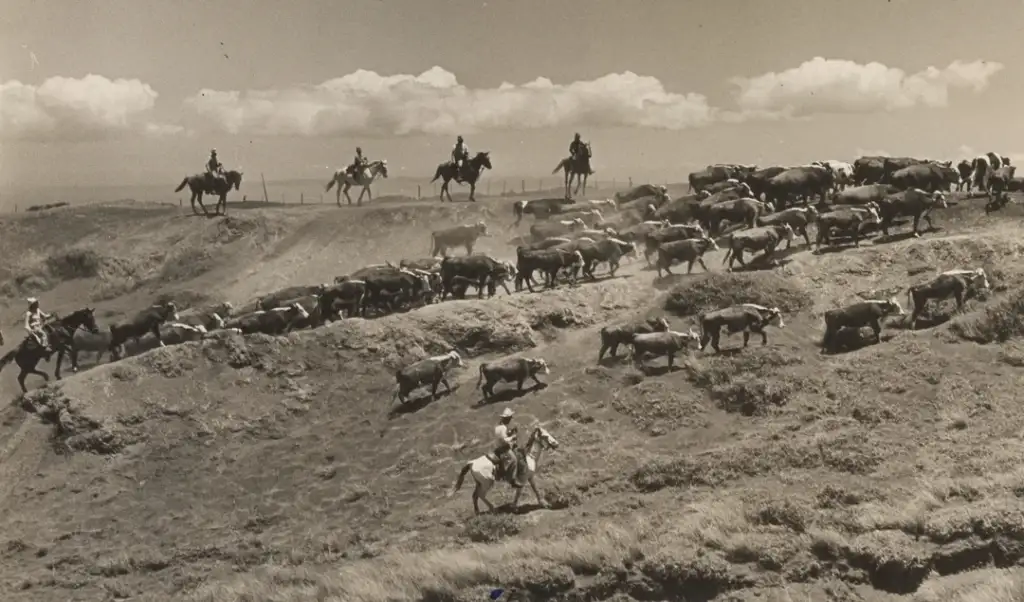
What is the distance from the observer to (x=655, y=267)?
2439 centimetres

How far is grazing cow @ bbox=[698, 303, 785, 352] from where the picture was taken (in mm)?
17219

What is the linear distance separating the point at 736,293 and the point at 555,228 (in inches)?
420

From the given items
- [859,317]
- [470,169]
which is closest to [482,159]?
[470,169]

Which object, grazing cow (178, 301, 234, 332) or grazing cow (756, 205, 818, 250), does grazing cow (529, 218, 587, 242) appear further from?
grazing cow (178, 301, 234, 332)

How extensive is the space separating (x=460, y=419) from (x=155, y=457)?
21.3 feet

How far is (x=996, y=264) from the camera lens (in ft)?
62.7

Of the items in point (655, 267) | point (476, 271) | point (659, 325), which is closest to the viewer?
point (659, 325)

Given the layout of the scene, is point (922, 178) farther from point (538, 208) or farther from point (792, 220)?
point (538, 208)

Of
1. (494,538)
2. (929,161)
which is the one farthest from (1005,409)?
(929,161)

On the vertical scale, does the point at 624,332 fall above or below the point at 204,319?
above

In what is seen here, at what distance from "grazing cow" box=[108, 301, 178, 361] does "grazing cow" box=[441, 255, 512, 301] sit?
7.84 metres

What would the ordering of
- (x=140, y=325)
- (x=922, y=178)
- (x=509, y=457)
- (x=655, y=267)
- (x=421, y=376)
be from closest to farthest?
1. (x=509, y=457)
2. (x=421, y=376)
3. (x=140, y=325)
4. (x=655, y=267)
5. (x=922, y=178)

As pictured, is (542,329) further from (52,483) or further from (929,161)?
(929,161)

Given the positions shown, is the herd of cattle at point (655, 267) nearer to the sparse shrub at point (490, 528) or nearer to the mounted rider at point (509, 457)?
the mounted rider at point (509, 457)
